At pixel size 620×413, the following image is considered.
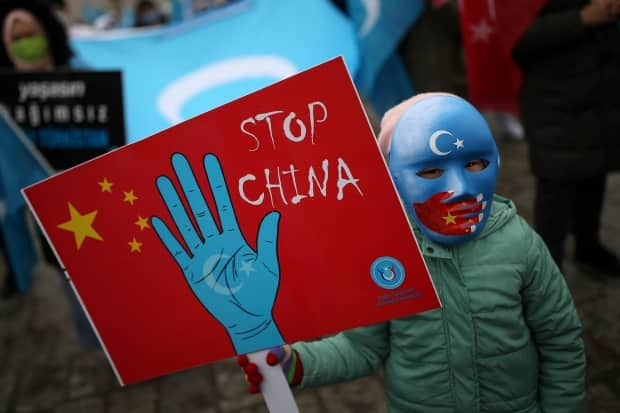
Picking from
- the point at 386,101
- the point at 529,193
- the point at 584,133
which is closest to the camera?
the point at 584,133

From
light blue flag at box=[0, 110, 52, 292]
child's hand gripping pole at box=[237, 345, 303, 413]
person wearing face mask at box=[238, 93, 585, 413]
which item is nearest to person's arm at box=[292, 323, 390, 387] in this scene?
person wearing face mask at box=[238, 93, 585, 413]

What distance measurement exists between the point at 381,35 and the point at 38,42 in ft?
6.27

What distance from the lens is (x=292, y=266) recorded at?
3.62 feet

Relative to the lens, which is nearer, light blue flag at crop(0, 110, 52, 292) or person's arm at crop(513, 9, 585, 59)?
person's arm at crop(513, 9, 585, 59)

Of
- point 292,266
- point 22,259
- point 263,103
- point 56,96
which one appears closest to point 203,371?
point 22,259

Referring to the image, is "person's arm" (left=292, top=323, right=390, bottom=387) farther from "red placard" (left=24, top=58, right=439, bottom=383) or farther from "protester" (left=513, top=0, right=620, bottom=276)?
"protester" (left=513, top=0, right=620, bottom=276)

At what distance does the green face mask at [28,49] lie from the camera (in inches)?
106

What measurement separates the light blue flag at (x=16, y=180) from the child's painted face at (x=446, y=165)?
1889mm

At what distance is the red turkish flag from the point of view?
2.23m

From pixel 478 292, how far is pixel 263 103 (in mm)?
646

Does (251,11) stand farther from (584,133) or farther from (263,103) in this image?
(263,103)

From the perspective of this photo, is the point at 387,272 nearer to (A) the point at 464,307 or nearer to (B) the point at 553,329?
(A) the point at 464,307

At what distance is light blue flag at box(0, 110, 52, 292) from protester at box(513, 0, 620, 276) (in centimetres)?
217

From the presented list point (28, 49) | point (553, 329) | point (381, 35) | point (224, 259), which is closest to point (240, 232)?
point (224, 259)
